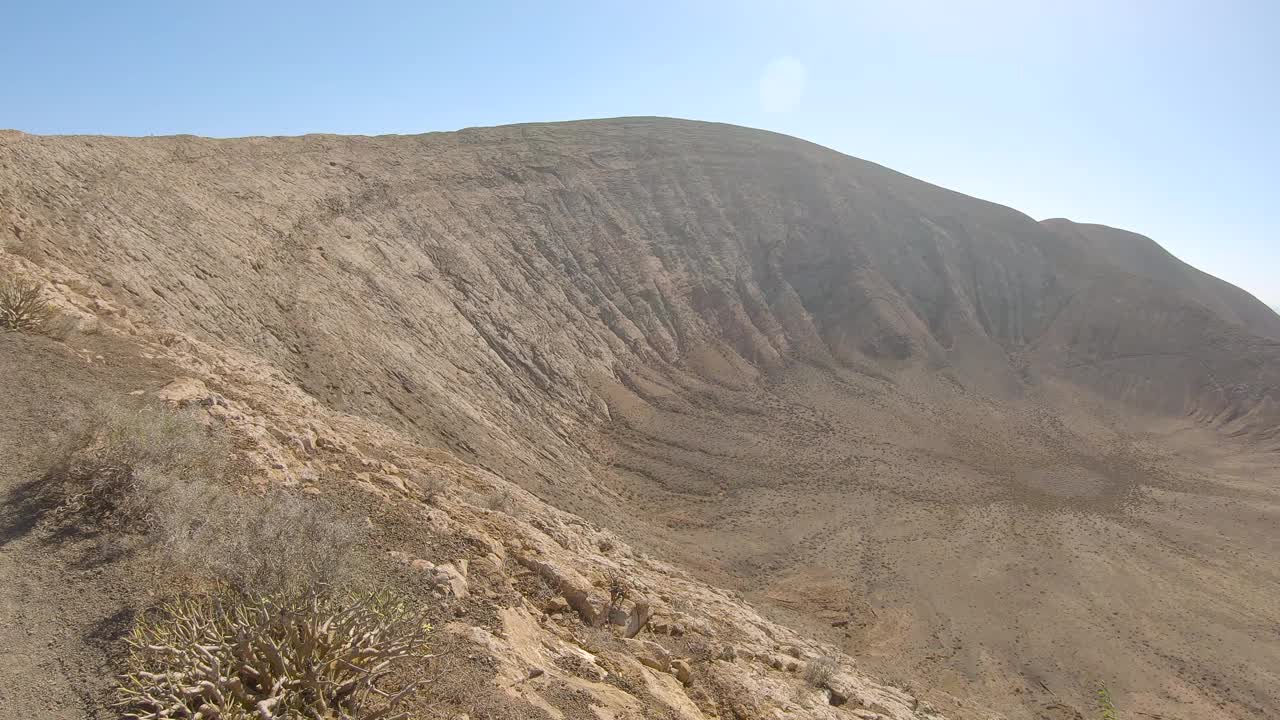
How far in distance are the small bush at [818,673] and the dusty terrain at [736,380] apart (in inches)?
20.0

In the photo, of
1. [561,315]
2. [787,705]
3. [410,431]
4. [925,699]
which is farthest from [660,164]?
[787,705]

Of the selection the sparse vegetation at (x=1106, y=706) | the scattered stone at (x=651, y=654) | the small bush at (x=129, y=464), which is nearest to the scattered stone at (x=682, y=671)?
the scattered stone at (x=651, y=654)

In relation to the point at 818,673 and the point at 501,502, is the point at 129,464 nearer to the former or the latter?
the point at 501,502

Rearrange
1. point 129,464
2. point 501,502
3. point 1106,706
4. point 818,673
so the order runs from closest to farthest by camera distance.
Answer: point 129,464 → point 1106,706 → point 818,673 → point 501,502

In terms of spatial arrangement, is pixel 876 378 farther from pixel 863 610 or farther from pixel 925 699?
pixel 925 699

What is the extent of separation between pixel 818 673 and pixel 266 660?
7441 mm

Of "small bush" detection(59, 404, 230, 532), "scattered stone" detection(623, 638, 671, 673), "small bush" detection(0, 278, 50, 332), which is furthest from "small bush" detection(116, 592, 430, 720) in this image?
"small bush" detection(0, 278, 50, 332)

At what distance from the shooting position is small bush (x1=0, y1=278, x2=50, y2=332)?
866 centimetres

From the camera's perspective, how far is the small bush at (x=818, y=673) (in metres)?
9.31

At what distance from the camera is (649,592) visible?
10.1 meters

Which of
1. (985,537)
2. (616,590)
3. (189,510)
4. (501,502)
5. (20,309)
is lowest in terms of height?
(985,537)

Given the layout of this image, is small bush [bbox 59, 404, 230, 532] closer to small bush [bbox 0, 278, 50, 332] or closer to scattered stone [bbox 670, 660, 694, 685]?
small bush [bbox 0, 278, 50, 332]

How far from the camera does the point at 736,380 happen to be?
29.6 metres

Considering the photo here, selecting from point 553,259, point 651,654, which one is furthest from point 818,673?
point 553,259
